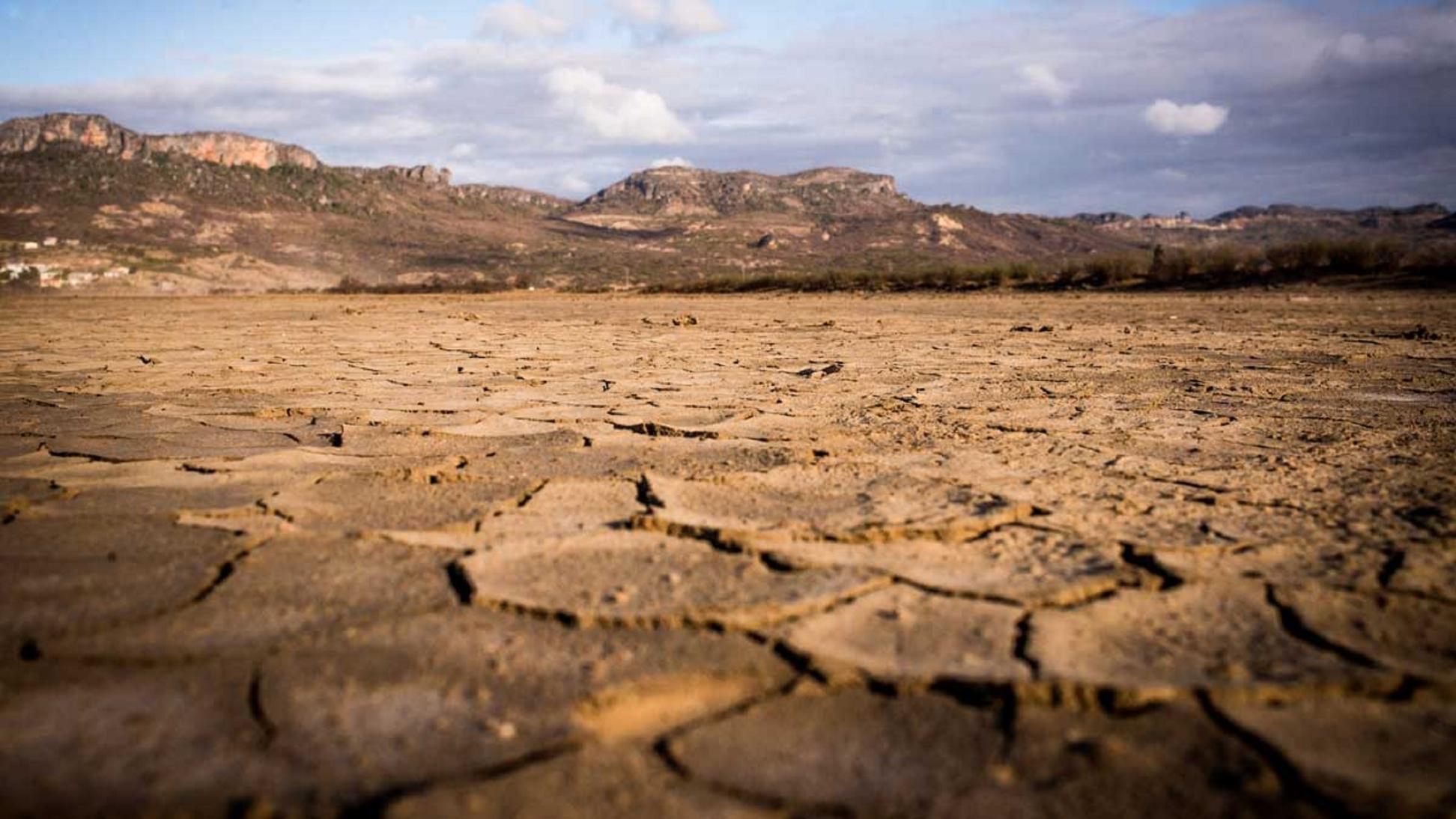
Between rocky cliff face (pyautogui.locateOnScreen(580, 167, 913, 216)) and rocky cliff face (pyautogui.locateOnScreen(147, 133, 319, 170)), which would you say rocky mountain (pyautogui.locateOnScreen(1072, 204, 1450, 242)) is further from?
rocky cliff face (pyautogui.locateOnScreen(147, 133, 319, 170))

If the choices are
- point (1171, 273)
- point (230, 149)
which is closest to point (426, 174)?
point (230, 149)

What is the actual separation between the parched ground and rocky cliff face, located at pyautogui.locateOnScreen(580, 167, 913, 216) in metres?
69.4

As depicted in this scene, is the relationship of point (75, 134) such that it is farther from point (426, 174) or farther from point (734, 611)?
Answer: point (734, 611)

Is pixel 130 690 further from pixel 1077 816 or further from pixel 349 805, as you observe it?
pixel 1077 816

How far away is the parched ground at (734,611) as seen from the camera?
0.94 meters

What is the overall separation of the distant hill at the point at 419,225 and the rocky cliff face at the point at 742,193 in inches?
12.9

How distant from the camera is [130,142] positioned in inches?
→ 2096

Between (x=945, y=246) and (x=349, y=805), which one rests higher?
(x=945, y=246)

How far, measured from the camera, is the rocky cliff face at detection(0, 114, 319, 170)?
50750 millimetres

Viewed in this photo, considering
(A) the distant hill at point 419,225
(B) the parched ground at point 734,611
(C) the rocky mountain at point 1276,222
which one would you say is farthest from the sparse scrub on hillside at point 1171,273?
(C) the rocky mountain at point 1276,222

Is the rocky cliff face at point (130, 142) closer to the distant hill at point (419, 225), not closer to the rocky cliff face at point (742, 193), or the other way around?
the distant hill at point (419, 225)

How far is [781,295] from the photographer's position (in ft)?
52.9

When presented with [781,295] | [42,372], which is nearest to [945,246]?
[781,295]

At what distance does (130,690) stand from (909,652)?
1042 millimetres
